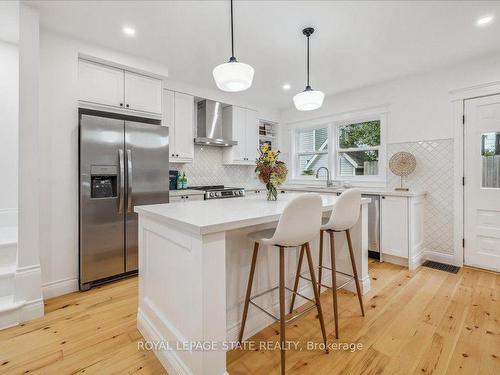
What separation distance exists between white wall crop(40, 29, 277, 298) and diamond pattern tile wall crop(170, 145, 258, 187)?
157 centimetres

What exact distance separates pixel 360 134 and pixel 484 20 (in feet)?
6.93

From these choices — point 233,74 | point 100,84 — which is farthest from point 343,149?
point 100,84

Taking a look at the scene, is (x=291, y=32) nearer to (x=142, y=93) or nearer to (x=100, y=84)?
(x=142, y=93)

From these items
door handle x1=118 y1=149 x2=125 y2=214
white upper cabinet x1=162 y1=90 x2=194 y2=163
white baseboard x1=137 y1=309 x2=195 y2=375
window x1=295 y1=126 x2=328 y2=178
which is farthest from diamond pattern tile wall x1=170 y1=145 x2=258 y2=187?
white baseboard x1=137 y1=309 x2=195 y2=375

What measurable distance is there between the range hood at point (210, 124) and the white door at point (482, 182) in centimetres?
321

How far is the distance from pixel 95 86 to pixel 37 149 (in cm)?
92

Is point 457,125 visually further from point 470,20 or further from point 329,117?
point 329,117

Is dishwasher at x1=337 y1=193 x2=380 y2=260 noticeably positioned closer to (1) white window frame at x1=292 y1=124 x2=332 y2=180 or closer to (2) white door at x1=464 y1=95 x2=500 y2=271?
(2) white door at x1=464 y1=95 x2=500 y2=271

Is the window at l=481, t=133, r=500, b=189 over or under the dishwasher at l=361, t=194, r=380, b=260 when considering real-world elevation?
over

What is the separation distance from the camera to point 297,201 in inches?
56.1

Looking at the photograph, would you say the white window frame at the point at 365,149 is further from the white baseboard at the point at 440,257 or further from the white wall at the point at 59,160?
Answer: the white wall at the point at 59,160

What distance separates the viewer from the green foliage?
13.6 ft

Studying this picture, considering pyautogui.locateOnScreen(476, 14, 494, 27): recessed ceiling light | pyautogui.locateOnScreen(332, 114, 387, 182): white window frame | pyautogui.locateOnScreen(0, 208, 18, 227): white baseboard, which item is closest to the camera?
pyautogui.locateOnScreen(476, 14, 494, 27): recessed ceiling light

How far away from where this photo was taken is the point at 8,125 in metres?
2.71
